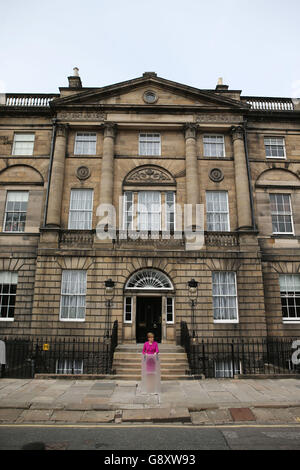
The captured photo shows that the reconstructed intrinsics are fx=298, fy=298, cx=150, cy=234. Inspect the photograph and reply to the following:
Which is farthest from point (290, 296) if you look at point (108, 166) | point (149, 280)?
point (108, 166)

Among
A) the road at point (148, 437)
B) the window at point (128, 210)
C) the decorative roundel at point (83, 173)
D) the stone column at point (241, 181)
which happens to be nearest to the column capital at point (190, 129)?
the stone column at point (241, 181)

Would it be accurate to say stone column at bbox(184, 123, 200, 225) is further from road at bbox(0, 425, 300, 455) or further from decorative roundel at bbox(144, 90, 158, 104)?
road at bbox(0, 425, 300, 455)

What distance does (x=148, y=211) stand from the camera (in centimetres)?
1719

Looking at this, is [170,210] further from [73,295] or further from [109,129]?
[73,295]

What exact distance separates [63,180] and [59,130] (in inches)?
125

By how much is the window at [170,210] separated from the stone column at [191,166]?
909mm

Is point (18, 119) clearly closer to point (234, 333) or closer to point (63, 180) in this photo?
point (63, 180)

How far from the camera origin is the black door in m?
15.7

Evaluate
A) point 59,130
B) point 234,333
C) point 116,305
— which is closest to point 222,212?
point 234,333

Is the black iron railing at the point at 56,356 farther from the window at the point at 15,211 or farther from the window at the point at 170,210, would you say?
the window at the point at 15,211

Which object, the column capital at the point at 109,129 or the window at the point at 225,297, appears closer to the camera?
the window at the point at 225,297

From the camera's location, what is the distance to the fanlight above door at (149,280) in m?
15.9

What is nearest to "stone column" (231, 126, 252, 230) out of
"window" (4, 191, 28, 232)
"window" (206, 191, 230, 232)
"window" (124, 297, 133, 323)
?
"window" (206, 191, 230, 232)

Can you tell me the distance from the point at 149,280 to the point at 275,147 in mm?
11563
